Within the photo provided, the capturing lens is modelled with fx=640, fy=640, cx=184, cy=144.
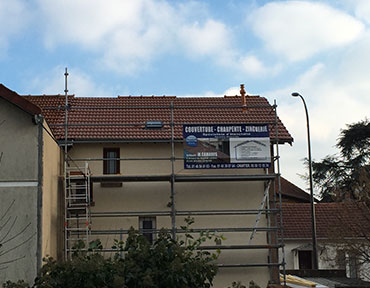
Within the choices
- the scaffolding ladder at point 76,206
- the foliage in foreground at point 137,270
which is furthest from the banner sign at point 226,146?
the foliage in foreground at point 137,270

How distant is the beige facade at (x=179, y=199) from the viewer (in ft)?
68.5

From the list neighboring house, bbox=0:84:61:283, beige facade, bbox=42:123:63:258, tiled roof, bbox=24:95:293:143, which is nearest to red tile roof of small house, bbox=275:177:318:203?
tiled roof, bbox=24:95:293:143

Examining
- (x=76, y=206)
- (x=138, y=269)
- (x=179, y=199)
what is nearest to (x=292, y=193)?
(x=179, y=199)

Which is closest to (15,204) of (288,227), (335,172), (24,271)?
(24,271)

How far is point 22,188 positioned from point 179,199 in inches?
249

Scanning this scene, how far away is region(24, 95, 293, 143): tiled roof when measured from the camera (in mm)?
21453

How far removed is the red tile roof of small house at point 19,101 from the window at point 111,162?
5347 mm

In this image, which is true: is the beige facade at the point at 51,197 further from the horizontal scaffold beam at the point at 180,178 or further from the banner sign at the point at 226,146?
the banner sign at the point at 226,146

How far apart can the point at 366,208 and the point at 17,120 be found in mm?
16948

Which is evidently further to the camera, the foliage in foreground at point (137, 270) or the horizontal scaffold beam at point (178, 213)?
the horizontal scaffold beam at point (178, 213)

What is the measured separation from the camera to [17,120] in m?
16.7

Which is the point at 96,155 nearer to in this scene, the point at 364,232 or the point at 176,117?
the point at 176,117

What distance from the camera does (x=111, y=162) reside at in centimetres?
2164

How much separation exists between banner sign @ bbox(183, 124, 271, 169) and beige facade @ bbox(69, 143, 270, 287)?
1138 mm
